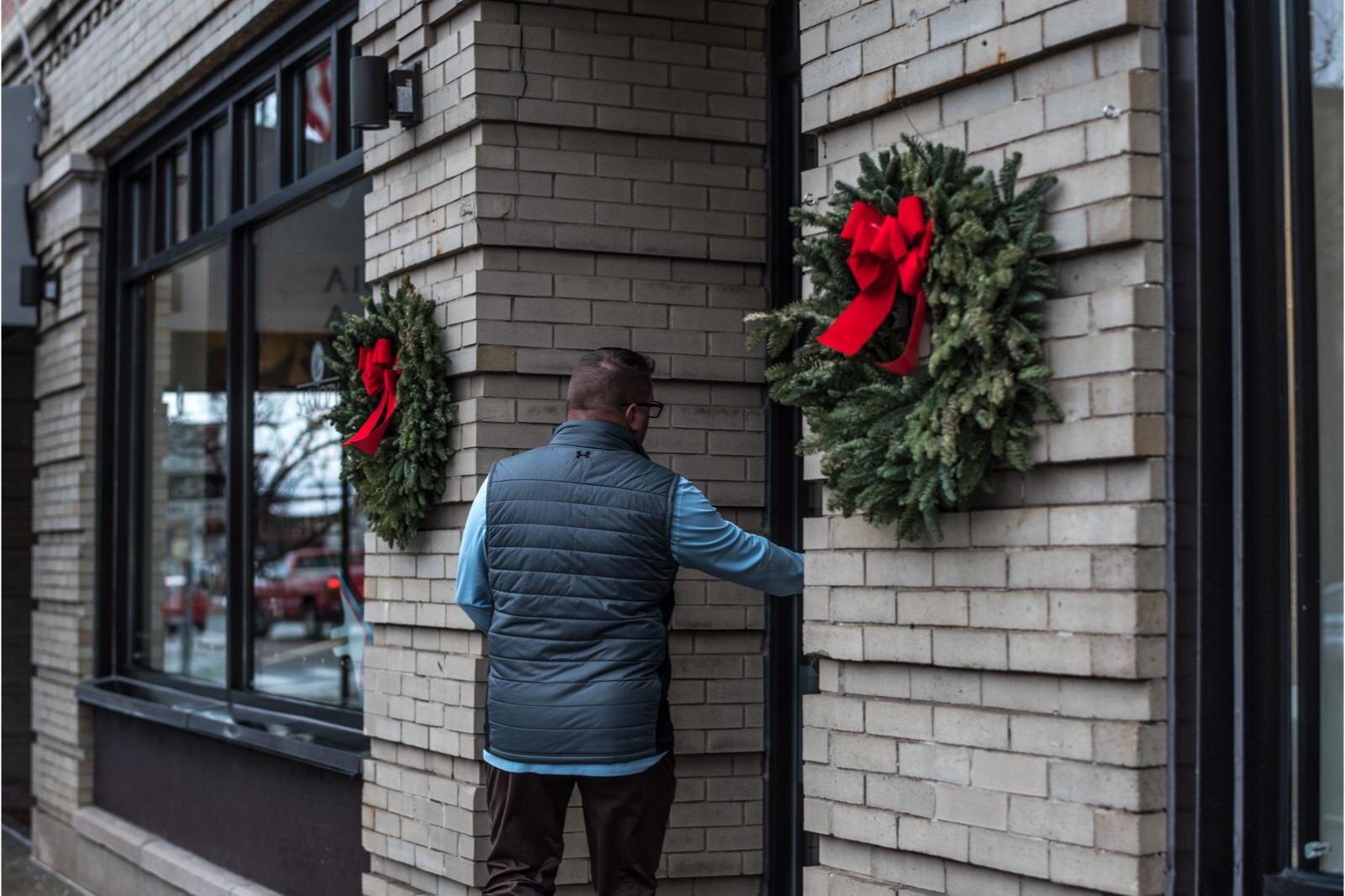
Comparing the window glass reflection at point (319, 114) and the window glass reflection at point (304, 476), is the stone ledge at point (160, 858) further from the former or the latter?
the window glass reflection at point (319, 114)

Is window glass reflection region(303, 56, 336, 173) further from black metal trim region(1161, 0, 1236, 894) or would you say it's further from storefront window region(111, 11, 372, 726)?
black metal trim region(1161, 0, 1236, 894)

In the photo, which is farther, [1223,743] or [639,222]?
[639,222]

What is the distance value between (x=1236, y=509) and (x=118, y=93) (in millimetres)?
7350

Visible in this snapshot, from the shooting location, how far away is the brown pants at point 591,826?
432cm

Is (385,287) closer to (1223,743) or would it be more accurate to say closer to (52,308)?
(1223,743)

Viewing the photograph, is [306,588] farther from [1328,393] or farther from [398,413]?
[1328,393]

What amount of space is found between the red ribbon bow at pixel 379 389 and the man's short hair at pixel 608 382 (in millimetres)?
1334

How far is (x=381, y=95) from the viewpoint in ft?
18.9

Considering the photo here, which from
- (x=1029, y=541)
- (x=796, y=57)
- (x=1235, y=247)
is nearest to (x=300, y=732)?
(x=796, y=57)

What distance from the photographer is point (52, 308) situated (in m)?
10.4

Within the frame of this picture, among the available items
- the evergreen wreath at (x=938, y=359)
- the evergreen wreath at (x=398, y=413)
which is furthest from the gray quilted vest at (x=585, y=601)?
the evergreen wreath at (x=398, y=413)

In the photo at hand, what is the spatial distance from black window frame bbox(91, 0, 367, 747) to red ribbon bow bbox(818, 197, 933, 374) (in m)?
3.30

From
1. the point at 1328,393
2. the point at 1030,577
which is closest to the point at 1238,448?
the point at 1328,393

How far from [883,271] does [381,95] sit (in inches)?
104
